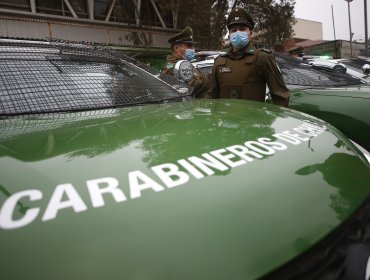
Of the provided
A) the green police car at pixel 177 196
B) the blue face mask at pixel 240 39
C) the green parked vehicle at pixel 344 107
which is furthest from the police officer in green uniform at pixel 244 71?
the green police car at pixel 177 196

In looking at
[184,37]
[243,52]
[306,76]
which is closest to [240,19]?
[243,52]

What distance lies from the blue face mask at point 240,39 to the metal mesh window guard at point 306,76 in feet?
2.76

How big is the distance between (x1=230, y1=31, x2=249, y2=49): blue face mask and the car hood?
1.85m

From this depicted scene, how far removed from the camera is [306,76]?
403 cm

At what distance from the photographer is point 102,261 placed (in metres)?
Answer: 0.78

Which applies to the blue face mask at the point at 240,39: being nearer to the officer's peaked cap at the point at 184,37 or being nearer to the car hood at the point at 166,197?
the officer's peaked cap at the point at 184,37

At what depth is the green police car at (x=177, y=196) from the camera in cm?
81

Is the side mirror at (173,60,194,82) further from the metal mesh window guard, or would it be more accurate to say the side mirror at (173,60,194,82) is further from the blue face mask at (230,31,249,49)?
the metal mesh window guard

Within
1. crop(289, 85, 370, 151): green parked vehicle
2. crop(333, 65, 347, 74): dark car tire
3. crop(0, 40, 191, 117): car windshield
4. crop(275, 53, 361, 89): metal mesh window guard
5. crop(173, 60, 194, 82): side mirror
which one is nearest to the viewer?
crop(0, 40, 191, 117): car windshield

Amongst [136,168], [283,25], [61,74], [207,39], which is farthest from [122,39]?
[136,168]

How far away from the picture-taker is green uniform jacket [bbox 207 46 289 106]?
3.02 meters

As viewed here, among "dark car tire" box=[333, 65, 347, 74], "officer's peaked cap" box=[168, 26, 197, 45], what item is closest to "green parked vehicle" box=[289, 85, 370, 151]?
"dark car tire" box=[333, 65, 347, 74]

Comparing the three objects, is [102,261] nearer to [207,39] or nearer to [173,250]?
[173,250]

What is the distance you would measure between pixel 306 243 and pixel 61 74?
5.20 feet
